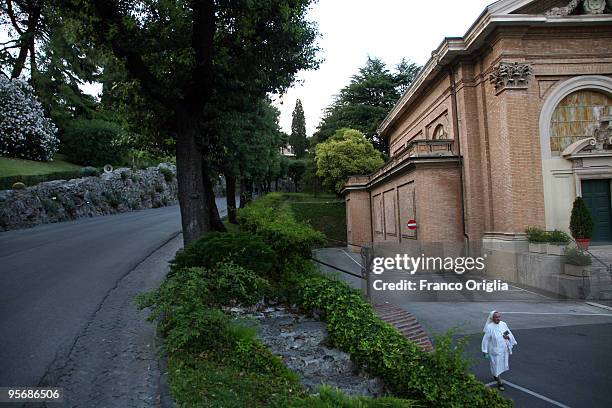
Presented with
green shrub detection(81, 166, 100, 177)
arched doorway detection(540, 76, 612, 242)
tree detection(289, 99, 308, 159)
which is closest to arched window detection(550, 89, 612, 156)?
arched doorway detection(540, 76, 612, 242)

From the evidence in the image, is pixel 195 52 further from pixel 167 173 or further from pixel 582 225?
pixel 167 173

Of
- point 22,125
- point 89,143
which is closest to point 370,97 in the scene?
point 89,143

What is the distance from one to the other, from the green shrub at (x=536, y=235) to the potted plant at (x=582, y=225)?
1130 mm

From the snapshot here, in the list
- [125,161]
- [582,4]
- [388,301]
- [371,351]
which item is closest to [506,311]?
[388,301]

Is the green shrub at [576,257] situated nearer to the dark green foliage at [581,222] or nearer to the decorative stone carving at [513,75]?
the dark green foliage at [581,222]

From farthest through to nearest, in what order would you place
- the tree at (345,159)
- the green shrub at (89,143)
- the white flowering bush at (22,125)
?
the tree at (345,159)
the green shrub at (89,143)
the white flowering bush at (22,125)

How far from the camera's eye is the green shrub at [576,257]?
1321 centimetres

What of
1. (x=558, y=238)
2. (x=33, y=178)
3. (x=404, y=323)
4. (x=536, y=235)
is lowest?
(x=404, y=323)

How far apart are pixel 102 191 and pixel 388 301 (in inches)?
984

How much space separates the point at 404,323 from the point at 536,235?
26.5ft

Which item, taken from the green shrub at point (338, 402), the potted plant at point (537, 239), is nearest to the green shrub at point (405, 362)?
the green shrub at point (338, 402)

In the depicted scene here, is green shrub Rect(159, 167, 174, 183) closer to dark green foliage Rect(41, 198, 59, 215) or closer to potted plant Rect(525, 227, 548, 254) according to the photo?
dark green foliage Rect(41, 198, 59, 215)

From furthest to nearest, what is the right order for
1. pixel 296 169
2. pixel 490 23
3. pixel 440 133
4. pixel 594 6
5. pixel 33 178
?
pixel 296 169
pixel 33 178
pixel 440 133
pixel 594 6
pixel 490 23

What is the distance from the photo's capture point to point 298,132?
70.5 m
